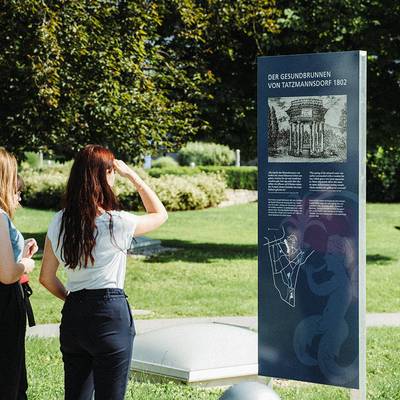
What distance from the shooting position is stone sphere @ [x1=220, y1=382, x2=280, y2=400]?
446cm

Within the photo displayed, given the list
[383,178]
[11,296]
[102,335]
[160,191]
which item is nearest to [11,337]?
[11,296]

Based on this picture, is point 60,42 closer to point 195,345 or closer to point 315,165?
point 195,345

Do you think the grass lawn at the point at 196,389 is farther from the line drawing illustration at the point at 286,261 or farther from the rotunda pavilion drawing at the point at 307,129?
the rotunda pavilion drawing at the point at 307,129

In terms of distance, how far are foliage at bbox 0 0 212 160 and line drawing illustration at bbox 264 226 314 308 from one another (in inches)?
275

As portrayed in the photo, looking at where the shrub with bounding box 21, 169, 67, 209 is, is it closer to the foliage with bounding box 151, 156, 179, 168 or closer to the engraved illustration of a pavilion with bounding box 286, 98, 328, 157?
the foliage with bounding box 151, 156, 179, 168

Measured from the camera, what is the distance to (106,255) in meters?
4.08

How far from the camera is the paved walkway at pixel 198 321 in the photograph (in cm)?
917

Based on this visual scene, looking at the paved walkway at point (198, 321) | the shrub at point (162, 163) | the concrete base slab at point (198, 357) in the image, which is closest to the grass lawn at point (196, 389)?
the concrete base slab at point (198, 357)

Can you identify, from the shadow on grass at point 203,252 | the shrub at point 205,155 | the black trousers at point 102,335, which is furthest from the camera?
the shrub at point 205,155

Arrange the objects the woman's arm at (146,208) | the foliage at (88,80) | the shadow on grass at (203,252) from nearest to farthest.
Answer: the woman's arm at (146,208) → the foliage at (88,80) → the shadow on grass at (203,252)

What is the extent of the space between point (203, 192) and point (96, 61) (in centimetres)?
1695

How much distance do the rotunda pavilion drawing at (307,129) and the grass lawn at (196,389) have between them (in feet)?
6.44

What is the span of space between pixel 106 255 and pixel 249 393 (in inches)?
45.9

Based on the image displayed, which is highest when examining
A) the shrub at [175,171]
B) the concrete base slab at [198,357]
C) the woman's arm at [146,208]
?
the woman's arm at [146,208]
